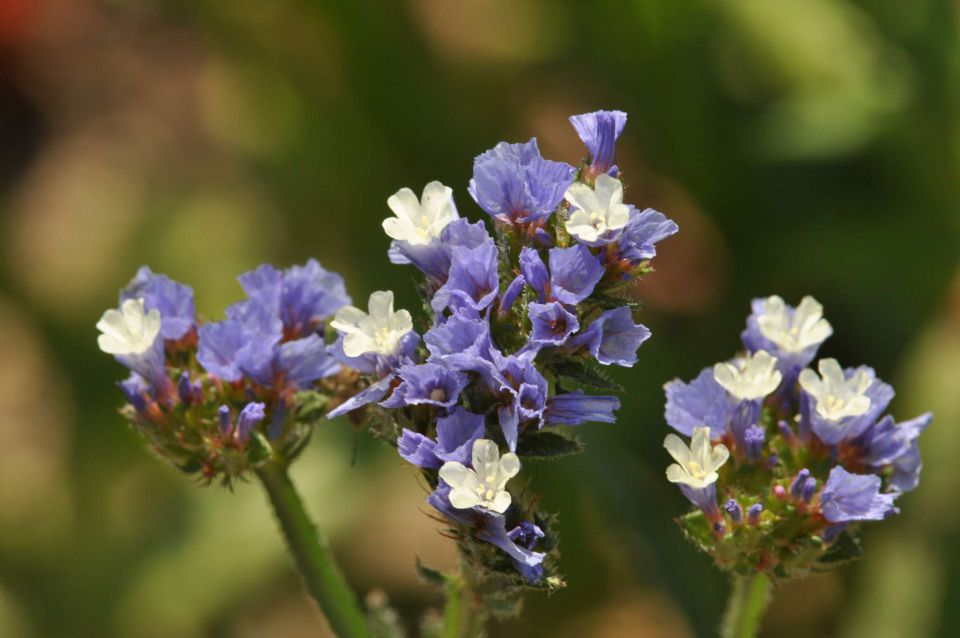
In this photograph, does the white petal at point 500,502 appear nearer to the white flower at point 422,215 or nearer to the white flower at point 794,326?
the white flower at point 422,215

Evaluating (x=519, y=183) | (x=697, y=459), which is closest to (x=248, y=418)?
(x=519, y=183)

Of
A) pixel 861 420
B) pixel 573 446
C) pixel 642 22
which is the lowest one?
pixel 861 420

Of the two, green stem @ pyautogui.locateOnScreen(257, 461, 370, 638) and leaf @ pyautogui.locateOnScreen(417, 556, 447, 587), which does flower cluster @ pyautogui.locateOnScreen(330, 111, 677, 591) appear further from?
green stem @ pyautogui.locateOnScreen(257, 461, 370, 638)

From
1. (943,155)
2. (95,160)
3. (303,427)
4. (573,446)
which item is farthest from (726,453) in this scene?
(95,160)

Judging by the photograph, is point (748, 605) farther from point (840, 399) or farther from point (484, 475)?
point (484, 475)

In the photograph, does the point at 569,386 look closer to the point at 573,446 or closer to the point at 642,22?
the point at 573,446

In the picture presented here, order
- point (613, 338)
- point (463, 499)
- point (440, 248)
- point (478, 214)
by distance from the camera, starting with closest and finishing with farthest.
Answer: point (463, 499), point (613, 338), point (440, 248), point (478, 214)
